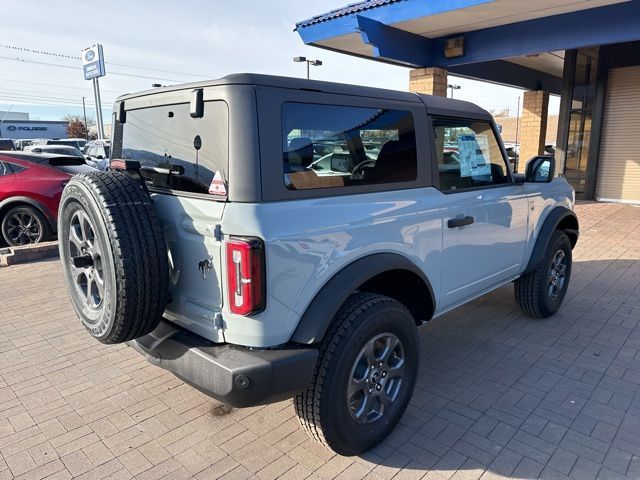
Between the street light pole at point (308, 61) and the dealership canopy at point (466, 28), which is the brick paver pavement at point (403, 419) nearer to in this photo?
the dealership canopy at point (466, 28)

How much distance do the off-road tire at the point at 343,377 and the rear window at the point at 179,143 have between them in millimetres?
955

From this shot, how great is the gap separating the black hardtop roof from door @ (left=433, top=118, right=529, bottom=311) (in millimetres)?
121

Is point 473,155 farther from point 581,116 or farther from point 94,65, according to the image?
point 94,65

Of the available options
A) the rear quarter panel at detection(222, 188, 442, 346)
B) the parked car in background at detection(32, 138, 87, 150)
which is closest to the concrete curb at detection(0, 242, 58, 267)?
the rear quarter panel at detection(222, 188, 442, 346)

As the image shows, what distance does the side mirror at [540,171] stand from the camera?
3.93 m

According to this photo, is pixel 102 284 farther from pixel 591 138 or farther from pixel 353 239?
pixel 591 138

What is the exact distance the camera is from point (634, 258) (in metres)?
6.77

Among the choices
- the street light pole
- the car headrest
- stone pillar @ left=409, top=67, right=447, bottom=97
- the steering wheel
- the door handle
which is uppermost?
the street light pole

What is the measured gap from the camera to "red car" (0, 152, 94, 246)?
7379 mm

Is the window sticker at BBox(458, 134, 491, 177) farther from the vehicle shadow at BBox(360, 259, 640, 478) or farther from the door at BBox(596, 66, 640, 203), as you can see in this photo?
the door at BBox(596, 66, 640, 203)

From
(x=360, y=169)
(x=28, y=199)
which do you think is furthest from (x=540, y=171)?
(x=28, y=199)

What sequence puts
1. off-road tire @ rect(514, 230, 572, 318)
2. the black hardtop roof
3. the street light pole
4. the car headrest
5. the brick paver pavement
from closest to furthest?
1. the black hardtop roof
2. the car headrest
3. the brick paver pavement
4. off-road tire @ rect(514, 230, 572, 318)
5. the street light pole

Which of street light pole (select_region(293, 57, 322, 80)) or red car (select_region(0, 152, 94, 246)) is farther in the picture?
street light pole (select_region(293, 57, 322, 80))

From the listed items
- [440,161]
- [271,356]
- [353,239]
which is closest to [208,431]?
[271,356]
